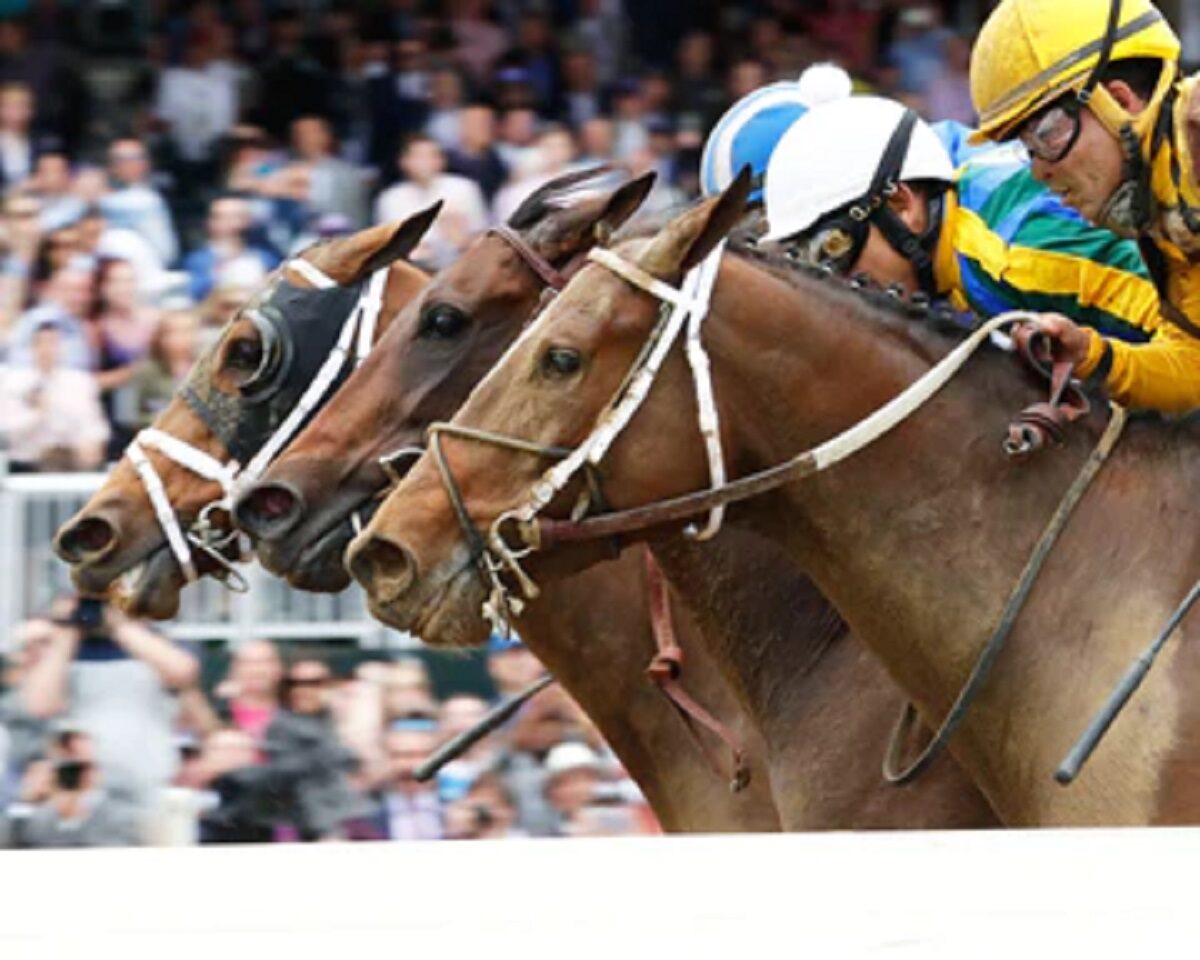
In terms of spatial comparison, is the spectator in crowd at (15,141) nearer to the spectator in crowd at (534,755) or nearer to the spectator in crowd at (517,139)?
the spectator in crowd at (517,139)

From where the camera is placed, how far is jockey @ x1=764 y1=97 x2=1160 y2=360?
4.88 meters

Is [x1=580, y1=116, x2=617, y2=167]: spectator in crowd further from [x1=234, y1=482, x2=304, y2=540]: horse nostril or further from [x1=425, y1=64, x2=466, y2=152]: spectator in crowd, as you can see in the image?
[x1=234, y1=482, x2=304, y2=540]: horse nostril

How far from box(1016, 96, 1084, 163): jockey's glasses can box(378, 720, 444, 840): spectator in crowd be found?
3.31m

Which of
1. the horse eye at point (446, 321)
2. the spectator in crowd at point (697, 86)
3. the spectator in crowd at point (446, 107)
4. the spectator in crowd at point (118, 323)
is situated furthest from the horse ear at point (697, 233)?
the spectator in crowd at point (697, 86)

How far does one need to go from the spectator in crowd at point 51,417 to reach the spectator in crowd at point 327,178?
4.72ft

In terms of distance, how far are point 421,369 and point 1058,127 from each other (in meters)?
1.50

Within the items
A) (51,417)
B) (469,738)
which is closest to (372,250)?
(469,738)

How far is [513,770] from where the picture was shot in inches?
287

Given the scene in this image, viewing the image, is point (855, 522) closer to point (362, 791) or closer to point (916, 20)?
point (362, 791)

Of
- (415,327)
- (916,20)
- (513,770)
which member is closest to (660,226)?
(415,327)

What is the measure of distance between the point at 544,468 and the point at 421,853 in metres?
1.63

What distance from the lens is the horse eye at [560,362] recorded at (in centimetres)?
443

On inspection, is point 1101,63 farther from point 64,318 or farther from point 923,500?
point 64,318

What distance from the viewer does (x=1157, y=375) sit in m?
4.54
